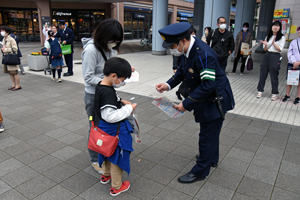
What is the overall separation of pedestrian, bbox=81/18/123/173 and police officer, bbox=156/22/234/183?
0.49 metres

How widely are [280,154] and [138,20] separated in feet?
88.0

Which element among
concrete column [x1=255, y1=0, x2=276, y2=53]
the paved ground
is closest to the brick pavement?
the paved ground

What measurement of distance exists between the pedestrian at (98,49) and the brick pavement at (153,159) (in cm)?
104

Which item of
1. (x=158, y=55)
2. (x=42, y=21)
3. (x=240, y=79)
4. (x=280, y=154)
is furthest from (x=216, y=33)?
(x=42, y=21)

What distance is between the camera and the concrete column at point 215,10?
29.1 ft

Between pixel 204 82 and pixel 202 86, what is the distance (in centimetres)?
4

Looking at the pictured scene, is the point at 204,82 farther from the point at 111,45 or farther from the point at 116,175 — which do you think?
the point at 116,175

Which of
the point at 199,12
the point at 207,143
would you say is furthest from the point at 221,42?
the point at 199,12

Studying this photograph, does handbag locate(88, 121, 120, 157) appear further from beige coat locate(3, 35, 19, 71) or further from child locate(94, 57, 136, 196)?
beige coat locate(3, 35, 19, 71)

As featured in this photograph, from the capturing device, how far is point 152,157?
3396 mm

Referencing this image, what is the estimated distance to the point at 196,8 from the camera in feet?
53.9

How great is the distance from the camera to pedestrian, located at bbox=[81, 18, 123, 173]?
2457mm

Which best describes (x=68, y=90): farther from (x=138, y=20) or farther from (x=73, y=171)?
(x=138, y=20)

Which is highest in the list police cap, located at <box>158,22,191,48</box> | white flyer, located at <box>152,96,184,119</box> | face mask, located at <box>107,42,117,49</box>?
police cap, located at <box>158,22,191,48</box>
